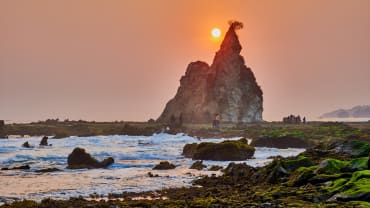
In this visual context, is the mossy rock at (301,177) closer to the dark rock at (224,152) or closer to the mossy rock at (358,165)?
the mossy rock at (358,165)

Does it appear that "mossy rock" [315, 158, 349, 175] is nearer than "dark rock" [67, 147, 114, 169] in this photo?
Yes

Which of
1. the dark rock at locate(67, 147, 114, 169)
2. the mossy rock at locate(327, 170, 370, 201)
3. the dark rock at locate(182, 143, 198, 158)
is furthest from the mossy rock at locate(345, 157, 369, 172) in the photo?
the dark rock at locate(182, 143, 198, 158)

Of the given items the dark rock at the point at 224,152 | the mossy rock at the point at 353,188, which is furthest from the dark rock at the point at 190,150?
the mossy rock at the point at 353,188

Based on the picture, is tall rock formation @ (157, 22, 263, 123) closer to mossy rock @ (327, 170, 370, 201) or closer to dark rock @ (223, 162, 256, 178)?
dark rock @ (223, 162, 256, 178)

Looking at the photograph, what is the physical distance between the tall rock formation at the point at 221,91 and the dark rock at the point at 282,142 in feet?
256

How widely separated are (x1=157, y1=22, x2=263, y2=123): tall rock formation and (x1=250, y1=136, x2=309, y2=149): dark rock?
256 feet

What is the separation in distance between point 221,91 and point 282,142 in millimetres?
87786

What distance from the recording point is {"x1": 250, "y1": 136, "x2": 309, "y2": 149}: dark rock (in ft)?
189

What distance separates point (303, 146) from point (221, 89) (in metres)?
88.9

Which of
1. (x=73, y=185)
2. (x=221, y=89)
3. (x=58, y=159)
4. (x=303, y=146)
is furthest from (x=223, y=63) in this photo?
(x=73, y=185)

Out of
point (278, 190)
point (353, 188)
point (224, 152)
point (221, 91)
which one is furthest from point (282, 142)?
point (221, 91)

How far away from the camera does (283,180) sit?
72.7ft

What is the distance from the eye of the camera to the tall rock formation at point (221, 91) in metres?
143

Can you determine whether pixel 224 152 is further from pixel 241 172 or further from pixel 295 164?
pixel 295 164
